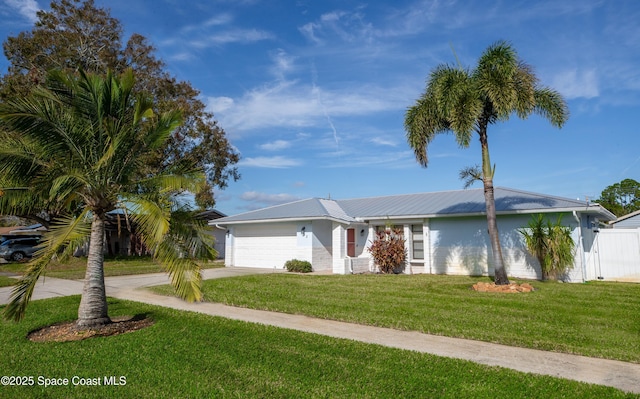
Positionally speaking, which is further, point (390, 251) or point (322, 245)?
point (322, 245)

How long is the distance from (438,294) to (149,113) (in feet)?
29.1

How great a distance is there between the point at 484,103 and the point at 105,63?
24.0 meters

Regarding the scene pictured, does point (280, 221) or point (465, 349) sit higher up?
point (280, 221)

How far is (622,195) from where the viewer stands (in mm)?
48188

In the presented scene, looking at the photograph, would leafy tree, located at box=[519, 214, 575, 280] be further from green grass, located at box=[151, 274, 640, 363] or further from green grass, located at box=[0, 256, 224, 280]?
green grass, located at box=[0, 256, 224, 280]

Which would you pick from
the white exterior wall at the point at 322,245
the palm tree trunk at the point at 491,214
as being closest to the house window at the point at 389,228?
the white exterior wall at the point at 322,245

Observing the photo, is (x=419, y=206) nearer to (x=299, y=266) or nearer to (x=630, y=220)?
(x=299, y=266)

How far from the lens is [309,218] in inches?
733

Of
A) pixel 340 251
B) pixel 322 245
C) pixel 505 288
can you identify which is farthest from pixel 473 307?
pixel 322 245

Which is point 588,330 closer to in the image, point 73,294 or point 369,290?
point 369,290

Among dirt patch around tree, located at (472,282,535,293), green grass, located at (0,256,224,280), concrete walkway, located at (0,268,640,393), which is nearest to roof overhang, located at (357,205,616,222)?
dirt patch around tree, located at (472,282,535,293)

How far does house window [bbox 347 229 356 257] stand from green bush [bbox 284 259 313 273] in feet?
7.22

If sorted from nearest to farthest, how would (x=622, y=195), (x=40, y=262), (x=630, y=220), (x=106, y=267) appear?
(x=40, y=262) → (x=106, y=267) → (x=630, y=220) → (x=622, y=195)

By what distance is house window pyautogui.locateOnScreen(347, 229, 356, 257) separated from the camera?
1973cm
